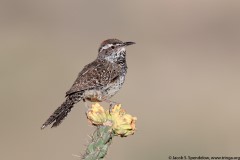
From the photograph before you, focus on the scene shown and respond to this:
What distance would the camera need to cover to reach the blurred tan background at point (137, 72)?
37.5 ft

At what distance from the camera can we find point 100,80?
6.58 meters

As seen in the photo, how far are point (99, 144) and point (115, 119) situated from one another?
0.73ft

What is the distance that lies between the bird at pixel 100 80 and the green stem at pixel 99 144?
111 cm

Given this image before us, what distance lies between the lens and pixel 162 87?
16.0m

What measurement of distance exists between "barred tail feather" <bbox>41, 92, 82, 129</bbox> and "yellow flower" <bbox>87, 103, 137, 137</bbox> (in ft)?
2.75

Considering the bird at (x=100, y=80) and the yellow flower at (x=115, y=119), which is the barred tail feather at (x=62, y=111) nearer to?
the bird at (x=100, y=80)

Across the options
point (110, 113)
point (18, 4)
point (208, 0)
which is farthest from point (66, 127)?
point (208, 0)

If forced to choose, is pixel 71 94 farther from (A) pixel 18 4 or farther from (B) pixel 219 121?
(A) pixel 18 4

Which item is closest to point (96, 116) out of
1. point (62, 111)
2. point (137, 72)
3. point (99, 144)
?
point (99, 144)

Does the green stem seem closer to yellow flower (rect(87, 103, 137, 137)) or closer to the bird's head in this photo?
yellow flower (rect(87, 103, 137, 137))

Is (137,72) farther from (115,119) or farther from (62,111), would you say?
(115,119)

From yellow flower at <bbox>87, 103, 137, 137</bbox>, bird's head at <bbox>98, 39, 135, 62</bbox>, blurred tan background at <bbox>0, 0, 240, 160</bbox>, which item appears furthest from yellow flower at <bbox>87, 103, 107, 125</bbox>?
blurred tan background at <bbox>0, 0, 240, 160</bbox>

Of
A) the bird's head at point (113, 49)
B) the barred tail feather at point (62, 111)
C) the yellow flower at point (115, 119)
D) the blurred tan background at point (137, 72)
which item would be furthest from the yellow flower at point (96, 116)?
the blurred tan background at point (137, 72)

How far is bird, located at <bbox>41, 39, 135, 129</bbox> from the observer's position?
6141 mm
